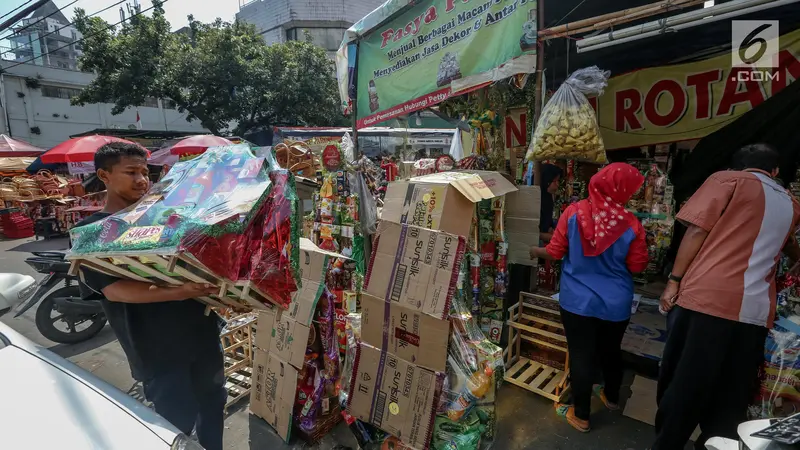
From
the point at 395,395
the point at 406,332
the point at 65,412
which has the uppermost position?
the point at 65,412

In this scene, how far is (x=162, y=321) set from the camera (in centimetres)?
188

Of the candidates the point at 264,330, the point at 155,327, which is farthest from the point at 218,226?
the point at 264,330

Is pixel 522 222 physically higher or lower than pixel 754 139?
lower

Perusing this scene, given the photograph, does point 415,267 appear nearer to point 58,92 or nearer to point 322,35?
point 58,92

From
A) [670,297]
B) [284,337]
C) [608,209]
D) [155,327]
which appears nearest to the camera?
[155,327]

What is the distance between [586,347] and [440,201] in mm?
1328

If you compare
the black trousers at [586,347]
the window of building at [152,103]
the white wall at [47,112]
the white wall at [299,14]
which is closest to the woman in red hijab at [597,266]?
the black trousers at [586,347]

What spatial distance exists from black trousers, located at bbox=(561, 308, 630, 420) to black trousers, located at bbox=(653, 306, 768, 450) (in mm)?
384

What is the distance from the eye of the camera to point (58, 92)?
63.2 feet

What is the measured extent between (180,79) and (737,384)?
17734 millimetres

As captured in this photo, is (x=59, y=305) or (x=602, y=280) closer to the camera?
(x=602, y=280)

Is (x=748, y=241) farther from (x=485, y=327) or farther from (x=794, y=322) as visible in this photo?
(x=485, y=327)

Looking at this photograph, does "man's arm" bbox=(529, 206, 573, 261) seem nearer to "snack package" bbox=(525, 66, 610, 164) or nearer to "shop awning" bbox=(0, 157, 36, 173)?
"snack package" bbox=(525, 66, 610, 164)

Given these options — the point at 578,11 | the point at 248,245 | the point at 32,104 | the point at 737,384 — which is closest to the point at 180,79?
the point at 32,104
